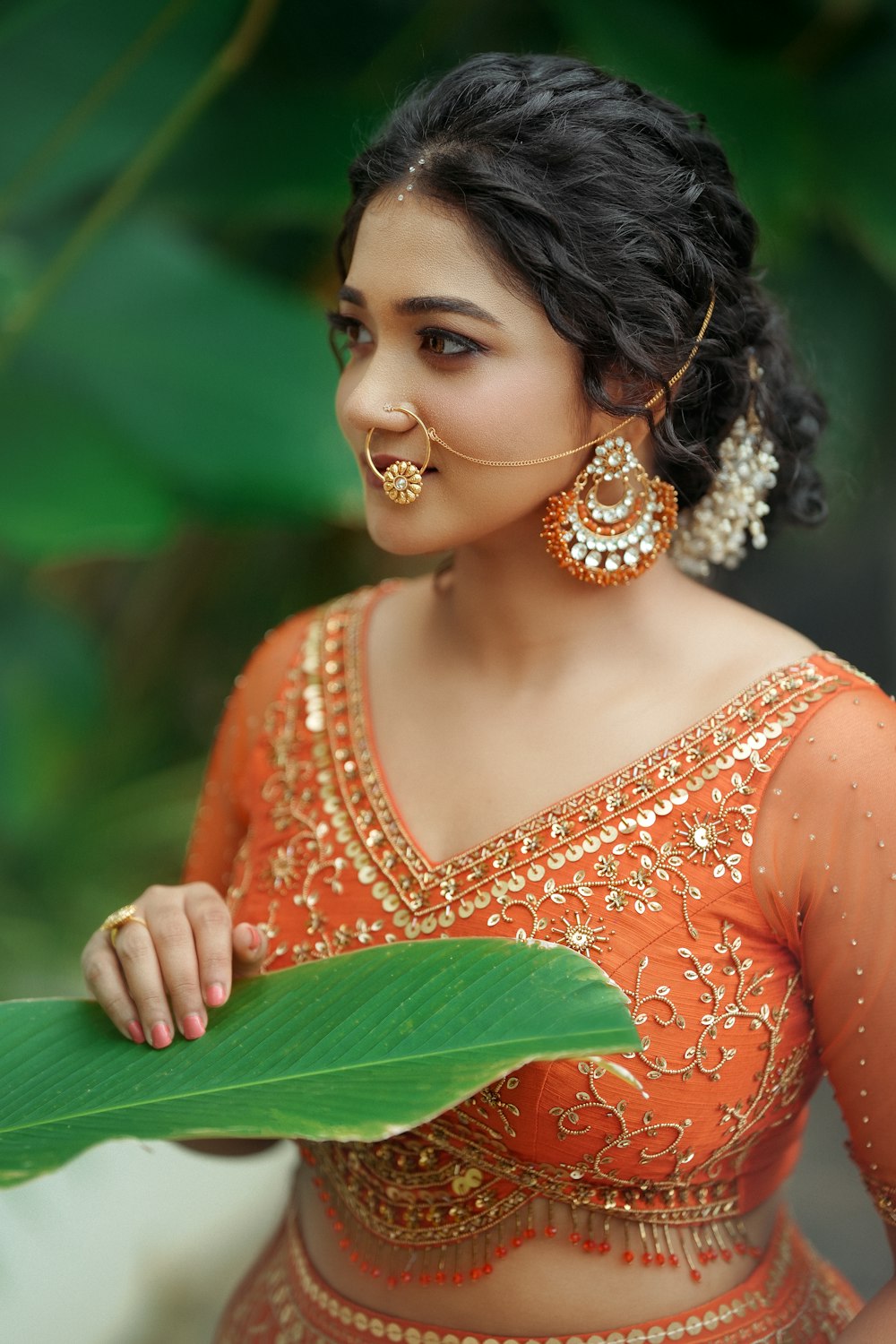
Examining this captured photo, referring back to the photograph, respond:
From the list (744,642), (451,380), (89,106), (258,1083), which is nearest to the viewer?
(258,1083)

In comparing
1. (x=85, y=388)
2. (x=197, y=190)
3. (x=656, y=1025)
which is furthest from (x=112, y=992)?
(x=197, y=190)

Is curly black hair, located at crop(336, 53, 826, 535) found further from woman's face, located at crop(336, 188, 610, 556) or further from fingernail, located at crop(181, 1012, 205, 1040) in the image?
fingernail, located at crop(181, 1012, 205, 1040)

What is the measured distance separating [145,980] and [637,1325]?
465mm

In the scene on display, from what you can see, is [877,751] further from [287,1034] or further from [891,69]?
[891,69]

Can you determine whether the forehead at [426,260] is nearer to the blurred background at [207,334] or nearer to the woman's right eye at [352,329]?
the woman's right eye at [352,329]

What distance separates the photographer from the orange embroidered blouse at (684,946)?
0.95 meters

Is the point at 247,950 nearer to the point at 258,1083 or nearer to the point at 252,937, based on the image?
the point at 252,937

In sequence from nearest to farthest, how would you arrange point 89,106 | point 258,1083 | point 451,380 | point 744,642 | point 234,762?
1. point 258,1083
2. point 451,380
3. point 744,642
4. point 234,762
5. point 89,106

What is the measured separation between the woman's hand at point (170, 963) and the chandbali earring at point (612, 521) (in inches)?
14.4

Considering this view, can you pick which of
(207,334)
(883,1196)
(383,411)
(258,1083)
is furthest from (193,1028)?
(207,334)

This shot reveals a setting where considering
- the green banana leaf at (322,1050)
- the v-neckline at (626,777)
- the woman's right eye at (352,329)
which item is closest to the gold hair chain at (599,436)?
the woman's right eye at (352,329)

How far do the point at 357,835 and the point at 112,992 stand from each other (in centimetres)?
27

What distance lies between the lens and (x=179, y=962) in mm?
899

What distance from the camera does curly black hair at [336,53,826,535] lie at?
0.92 m
